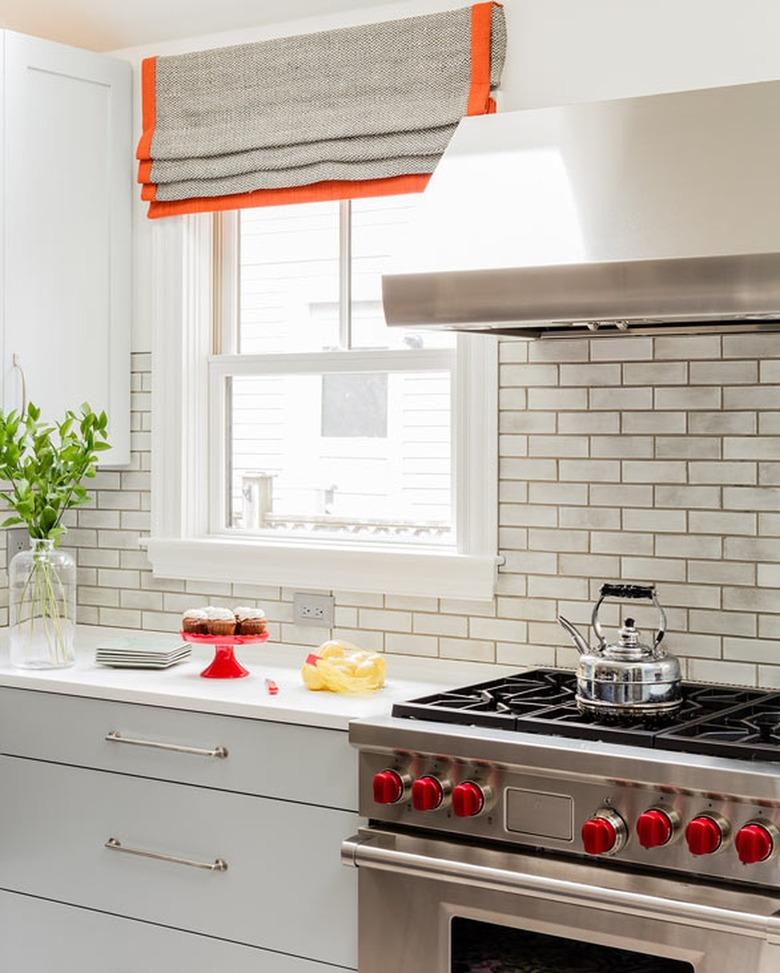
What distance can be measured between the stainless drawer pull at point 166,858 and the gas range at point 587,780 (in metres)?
0.45

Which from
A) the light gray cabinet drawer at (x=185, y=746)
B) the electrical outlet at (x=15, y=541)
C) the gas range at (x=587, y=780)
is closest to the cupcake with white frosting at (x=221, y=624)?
the light gray cabinet drawer at (x=185, y=746)

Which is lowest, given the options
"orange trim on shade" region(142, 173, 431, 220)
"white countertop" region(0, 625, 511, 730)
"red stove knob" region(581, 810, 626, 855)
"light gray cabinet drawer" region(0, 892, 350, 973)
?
"light gray cabinet drawer" region(0, 892, 350, 973)

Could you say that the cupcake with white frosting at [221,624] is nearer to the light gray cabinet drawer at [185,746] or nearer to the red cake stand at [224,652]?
the red cake stand at [224,652]

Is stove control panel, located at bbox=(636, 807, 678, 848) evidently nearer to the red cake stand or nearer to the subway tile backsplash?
the subway tile backsplash

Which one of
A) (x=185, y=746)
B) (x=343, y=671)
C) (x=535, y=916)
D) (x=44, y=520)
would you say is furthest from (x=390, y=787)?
(x=44, y=520)

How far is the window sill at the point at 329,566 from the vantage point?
131 inches

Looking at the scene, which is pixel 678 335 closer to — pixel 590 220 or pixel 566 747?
pixel 590 220

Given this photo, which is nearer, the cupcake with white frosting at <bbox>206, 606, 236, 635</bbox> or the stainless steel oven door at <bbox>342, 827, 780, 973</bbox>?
the stainless steel oven door at <bbox>342, 827, 780, 973</bbox>

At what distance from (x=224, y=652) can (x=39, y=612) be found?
482 mm

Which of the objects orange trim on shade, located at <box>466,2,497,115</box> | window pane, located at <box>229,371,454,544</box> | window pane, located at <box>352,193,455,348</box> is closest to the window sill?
window pane, located at <box>229,371,454,544</box>

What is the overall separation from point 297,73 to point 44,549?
1332 mm

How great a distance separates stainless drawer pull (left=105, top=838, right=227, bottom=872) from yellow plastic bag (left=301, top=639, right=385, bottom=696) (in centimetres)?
43

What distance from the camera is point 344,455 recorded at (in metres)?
3.66

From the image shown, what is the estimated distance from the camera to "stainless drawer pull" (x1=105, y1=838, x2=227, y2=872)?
304 centimetres
